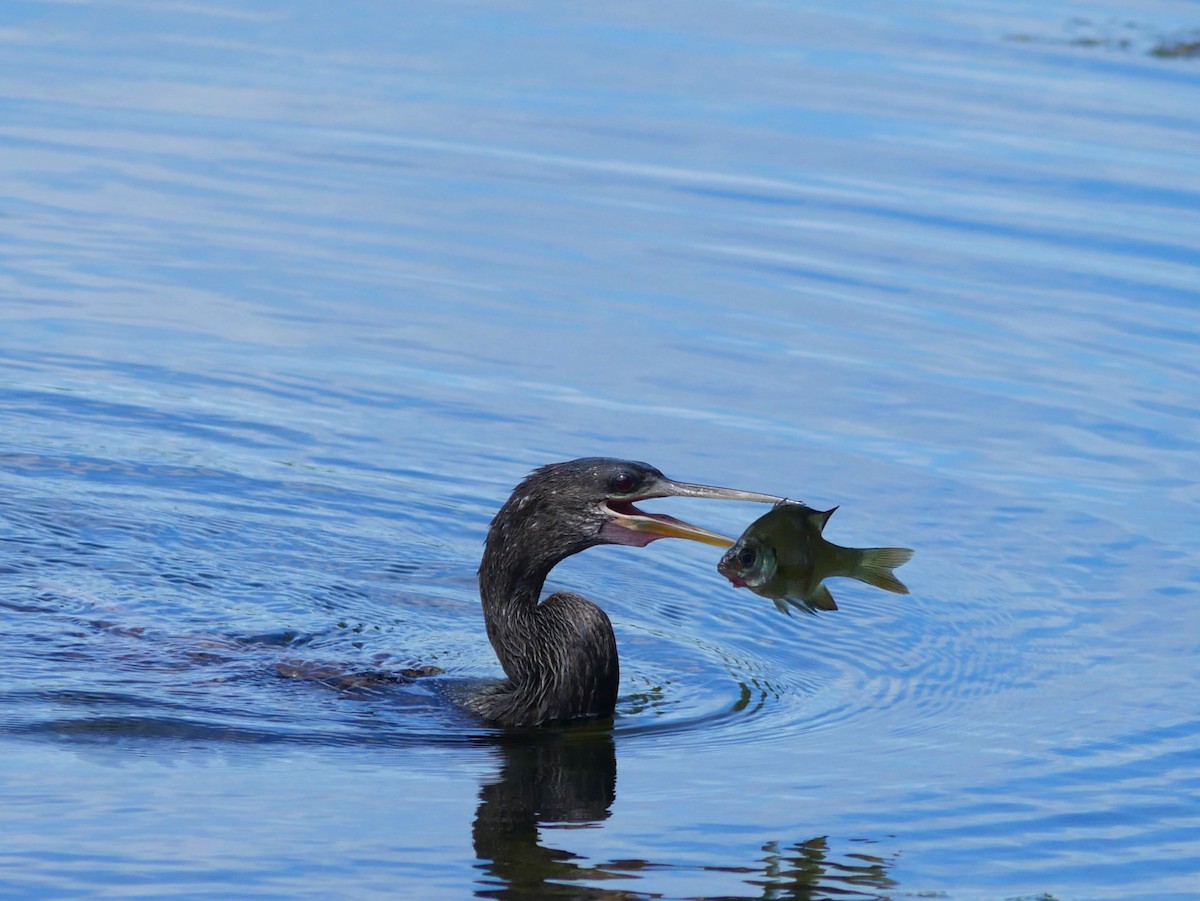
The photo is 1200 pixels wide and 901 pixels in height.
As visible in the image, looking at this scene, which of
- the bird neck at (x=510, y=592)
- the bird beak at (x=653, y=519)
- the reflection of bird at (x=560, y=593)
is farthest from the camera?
the bird neck at (x=510, y=592)

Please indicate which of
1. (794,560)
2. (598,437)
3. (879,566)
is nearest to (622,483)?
(794,560)

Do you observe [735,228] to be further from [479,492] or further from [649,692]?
[649,692]

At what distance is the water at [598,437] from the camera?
6.58 meters

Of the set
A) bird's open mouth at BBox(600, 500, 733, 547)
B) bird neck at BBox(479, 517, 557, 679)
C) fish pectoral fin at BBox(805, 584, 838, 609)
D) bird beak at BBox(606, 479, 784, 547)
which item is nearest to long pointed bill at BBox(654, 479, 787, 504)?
bird beak at BBox(606, 479, 784, 547)

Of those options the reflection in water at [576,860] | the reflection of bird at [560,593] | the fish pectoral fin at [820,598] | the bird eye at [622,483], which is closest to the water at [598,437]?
the reflection in water at [576,860]

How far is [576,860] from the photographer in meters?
6.26

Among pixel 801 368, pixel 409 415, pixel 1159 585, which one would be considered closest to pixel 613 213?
pixel 801 368

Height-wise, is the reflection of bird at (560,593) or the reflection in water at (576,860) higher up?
the reflection of bird at (560,593)

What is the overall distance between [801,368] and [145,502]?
406cm

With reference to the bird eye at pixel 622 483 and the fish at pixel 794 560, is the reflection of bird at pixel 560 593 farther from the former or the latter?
the fish at pixel 794 560

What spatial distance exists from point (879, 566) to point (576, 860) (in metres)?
1.37

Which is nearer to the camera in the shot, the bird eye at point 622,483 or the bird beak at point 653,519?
the bird beak at point 653,519

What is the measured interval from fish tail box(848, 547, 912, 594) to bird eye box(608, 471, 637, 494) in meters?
1.11

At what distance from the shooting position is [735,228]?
14.7m
